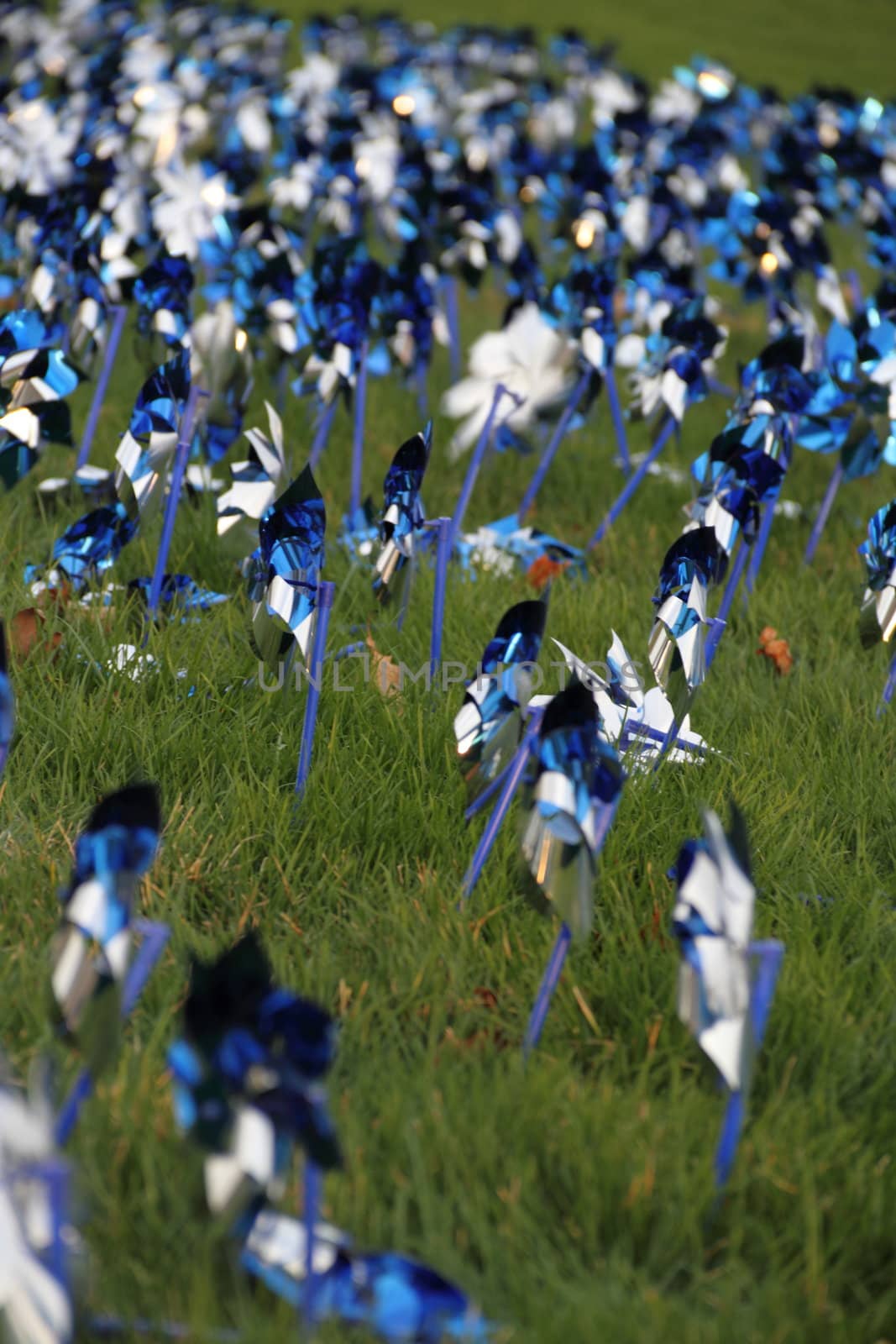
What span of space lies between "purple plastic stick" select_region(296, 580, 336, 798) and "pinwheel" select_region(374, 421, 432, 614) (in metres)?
0.17

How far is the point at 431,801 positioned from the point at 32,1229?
0.94 metres

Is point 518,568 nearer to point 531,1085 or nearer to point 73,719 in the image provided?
point 73,719

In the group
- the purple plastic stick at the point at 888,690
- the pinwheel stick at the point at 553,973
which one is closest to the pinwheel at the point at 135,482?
the pinwheel stick at the point at 553,973

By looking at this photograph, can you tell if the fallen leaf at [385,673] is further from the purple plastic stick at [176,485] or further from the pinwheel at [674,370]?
the pinwheel at [674,370]

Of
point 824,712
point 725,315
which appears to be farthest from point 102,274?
point 725,315

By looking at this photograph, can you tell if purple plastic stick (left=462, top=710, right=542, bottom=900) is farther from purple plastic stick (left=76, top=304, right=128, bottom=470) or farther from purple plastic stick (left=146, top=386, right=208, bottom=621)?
purple plastic stick (left=76, top=304, right=128, bottom=470)

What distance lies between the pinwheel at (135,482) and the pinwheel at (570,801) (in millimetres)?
1015

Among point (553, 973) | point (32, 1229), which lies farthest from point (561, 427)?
point (32, 1229)

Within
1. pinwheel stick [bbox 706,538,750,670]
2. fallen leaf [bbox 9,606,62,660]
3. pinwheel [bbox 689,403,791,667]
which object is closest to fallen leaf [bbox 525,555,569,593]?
pinwheel stick [bbox 706,538,750,670]

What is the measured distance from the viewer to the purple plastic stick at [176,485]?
7.00ft

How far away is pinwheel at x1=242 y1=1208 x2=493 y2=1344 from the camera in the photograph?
1.03 metres

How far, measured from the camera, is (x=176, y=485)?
216cm

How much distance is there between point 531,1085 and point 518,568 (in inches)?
63.7

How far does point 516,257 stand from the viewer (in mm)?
3906
